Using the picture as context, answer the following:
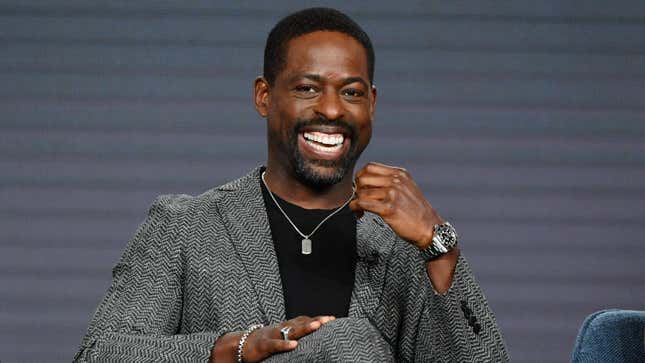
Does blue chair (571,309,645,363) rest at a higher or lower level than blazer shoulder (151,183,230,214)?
lower

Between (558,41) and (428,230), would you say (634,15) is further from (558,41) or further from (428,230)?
(428,230)

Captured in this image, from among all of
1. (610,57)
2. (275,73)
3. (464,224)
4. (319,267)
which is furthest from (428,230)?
(610,57)

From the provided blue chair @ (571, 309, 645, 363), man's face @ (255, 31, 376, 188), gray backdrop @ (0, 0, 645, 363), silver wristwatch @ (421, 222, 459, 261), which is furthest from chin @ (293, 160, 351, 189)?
gray backdrop @ (0, 0, 645, 363)

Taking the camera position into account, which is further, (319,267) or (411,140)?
(411,140)

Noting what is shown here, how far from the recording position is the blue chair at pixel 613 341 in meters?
2.79

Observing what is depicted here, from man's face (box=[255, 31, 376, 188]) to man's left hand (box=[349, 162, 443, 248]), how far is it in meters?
0.18

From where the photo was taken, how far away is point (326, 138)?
2.72 meters

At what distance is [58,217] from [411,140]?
1450 millimetres

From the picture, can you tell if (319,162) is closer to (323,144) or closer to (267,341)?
(323,144)

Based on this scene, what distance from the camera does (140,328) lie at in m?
2.59

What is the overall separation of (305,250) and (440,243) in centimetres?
40

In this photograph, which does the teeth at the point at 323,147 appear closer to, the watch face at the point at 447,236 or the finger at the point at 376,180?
the finger at the point at 376,180

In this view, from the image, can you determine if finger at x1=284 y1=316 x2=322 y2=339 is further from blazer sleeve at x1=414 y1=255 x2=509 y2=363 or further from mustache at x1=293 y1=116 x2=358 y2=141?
mustache at x1=293 y1=116 x2=358 y2=141

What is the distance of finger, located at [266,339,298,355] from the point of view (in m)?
2.31
